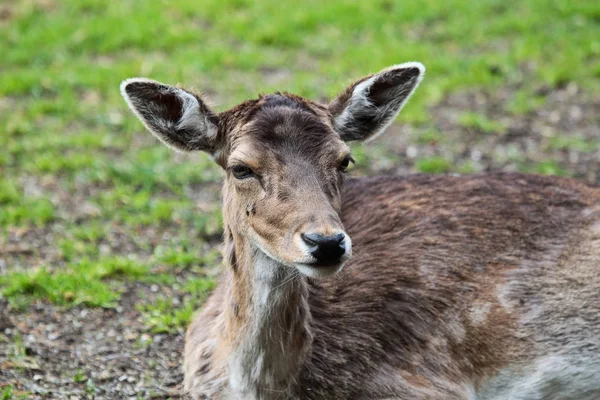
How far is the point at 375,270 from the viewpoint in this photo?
21.4ft

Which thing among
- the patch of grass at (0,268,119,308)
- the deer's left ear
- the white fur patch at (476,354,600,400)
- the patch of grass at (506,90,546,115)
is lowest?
the patch of grass at (0,268,119,308)

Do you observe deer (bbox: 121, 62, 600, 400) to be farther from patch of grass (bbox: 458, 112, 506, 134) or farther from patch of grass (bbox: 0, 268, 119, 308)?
patch of grass (bbox: 458, 112, 506, 134)

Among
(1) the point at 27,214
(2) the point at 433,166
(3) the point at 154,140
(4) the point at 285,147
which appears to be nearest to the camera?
(4) the point at 285,147

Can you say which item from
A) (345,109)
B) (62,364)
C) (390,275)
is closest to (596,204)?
(390,275)

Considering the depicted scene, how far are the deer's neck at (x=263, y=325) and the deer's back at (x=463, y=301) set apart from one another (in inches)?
8.6

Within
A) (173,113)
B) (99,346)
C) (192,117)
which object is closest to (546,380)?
(192,117)

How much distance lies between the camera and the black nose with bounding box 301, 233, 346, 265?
5.01 m

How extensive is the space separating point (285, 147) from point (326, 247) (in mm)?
851

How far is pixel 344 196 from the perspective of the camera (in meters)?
7.20

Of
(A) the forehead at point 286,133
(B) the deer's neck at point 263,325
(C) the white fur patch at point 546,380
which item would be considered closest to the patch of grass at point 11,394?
(B) the deer's neck at point 263,325

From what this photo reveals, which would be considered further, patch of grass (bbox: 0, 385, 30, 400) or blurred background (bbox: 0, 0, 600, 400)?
blurred background (bbox: 0, 0, 600, 400)

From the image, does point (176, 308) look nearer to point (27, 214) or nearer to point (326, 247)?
point (27, 214)

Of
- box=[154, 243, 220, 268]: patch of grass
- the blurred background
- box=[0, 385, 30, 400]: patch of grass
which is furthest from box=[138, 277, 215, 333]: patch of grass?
box=[0, 385, 30, 400]: patch of grass

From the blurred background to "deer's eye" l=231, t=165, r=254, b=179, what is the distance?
2.71 ft
